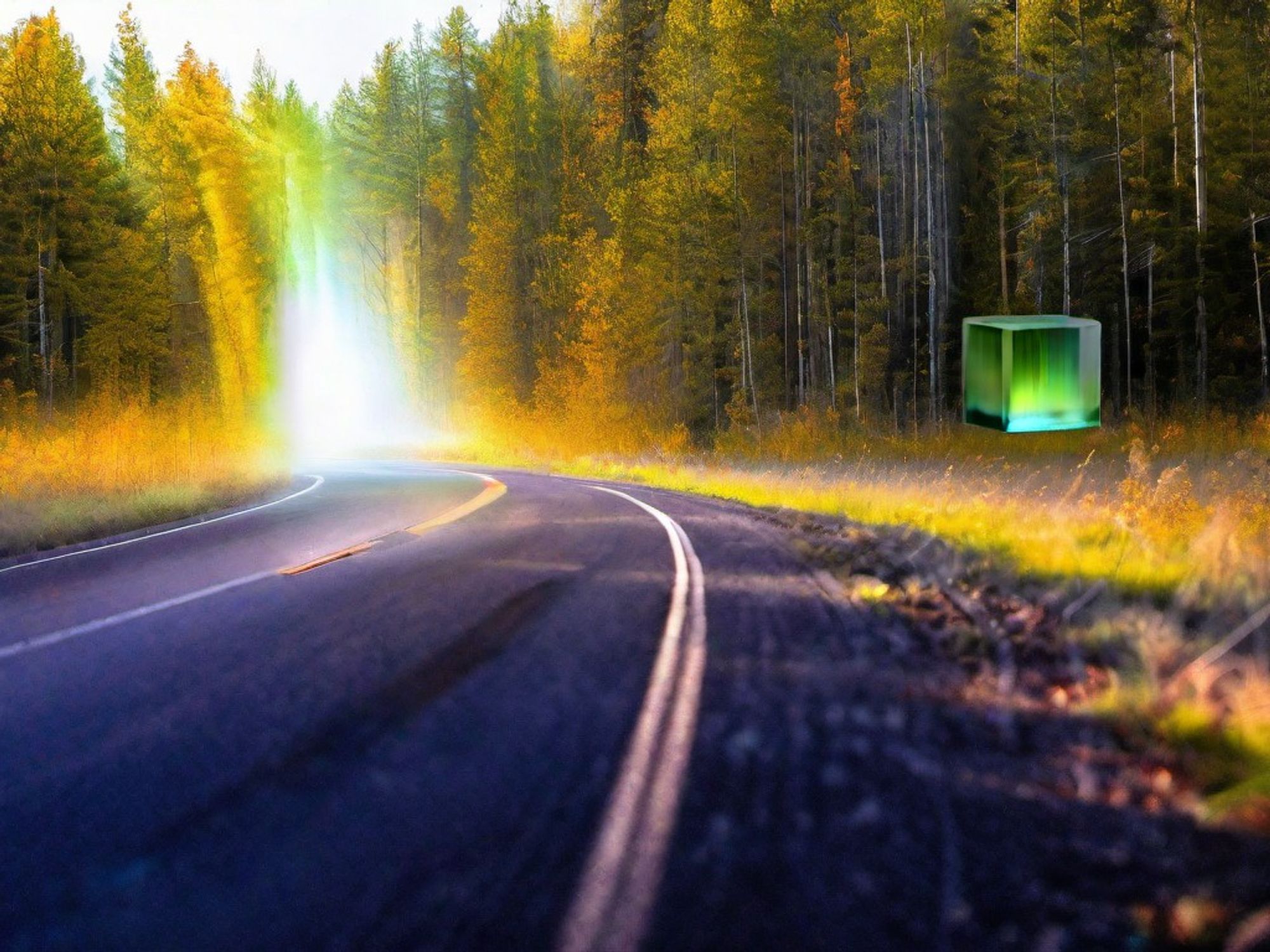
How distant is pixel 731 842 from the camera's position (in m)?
3.24

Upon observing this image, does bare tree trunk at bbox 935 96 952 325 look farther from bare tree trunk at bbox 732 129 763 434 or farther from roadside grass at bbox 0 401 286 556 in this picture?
roadside grass at bbox 0 401 286 556

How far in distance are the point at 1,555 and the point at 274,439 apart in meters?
30.9

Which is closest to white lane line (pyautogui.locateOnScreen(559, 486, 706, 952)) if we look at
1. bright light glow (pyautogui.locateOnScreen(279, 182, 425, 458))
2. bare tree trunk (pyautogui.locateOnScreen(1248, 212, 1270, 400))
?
bare tree trunk (pyautogui.locateOnScreen(1248, 212, 1270, 400))

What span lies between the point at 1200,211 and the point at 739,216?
14287 mm

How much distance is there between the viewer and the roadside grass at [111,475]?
46.9 ft

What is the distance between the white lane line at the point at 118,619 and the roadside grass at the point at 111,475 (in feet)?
18.5

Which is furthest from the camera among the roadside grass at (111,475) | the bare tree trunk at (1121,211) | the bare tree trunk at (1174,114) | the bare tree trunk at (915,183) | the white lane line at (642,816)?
the bare tree trunk at (915,183)

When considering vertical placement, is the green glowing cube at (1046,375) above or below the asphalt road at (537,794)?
above

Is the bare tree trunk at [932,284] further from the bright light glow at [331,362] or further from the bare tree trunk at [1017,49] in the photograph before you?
the bright light glow at [331,362]

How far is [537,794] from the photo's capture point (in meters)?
3.71

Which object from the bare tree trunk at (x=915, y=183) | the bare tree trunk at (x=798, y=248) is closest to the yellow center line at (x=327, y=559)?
the bare tree trunk at (x=915, y=183)

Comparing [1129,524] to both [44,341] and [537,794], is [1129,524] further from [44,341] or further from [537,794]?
[44,341]

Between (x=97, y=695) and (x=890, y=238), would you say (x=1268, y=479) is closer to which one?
(x=97, y=695)

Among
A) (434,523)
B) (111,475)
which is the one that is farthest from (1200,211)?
(111,475)
